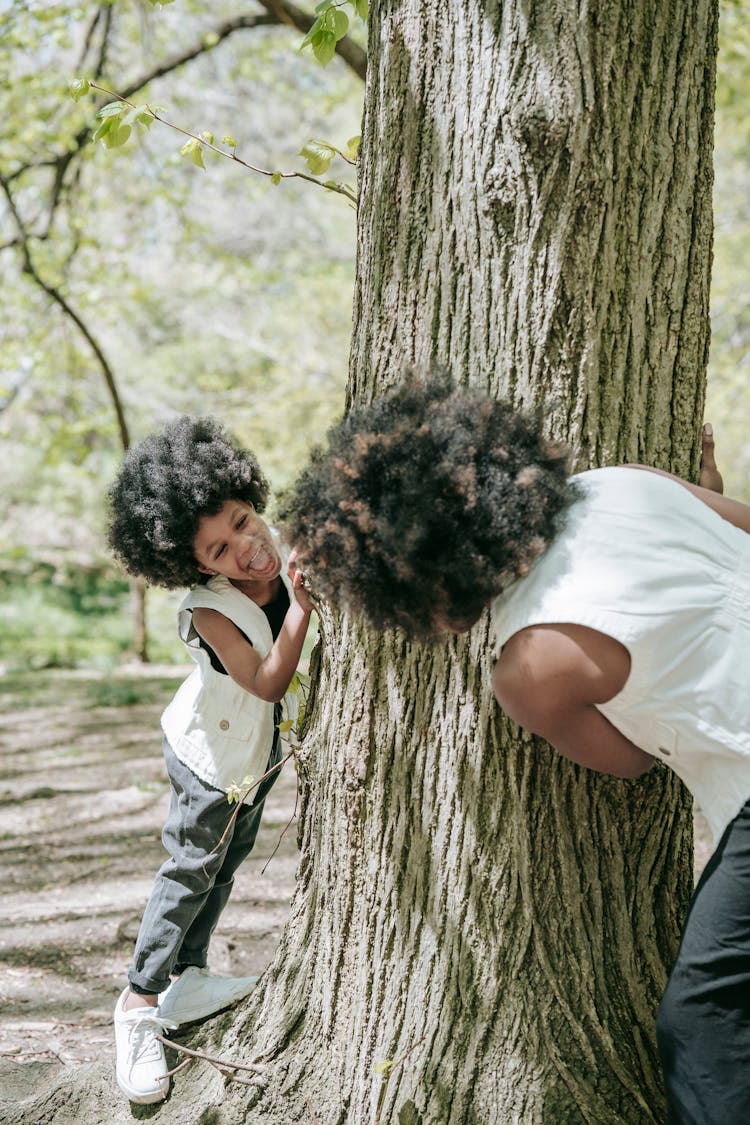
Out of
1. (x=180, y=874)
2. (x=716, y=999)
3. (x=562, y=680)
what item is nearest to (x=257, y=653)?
(x=180, y=874)

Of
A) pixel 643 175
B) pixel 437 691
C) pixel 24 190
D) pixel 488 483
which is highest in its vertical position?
pixel 24 190

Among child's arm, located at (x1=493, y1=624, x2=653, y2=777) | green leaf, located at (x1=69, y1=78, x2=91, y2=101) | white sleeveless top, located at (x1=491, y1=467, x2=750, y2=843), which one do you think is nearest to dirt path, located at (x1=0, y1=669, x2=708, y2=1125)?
child's arm, located at (x1=493, y1=624, x2=653, y2=777)

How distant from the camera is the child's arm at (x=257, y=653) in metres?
2.25

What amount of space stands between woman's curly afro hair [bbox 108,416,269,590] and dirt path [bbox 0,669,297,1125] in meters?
1.37

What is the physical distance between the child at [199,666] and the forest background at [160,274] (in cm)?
89

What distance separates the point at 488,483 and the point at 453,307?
1.58 feet

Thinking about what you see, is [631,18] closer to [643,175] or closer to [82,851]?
[643,175]

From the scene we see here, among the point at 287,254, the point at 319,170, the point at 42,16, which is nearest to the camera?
the point at 319,170

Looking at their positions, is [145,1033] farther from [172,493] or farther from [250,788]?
[172,493]

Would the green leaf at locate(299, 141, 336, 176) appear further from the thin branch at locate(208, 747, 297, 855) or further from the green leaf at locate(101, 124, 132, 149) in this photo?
the thin branch at locate(208, 747, 297, 855)

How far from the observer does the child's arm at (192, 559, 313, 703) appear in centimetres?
225

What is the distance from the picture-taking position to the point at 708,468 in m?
2.20

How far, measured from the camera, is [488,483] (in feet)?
5.52

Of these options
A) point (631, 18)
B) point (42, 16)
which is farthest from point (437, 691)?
point (42, 16)
